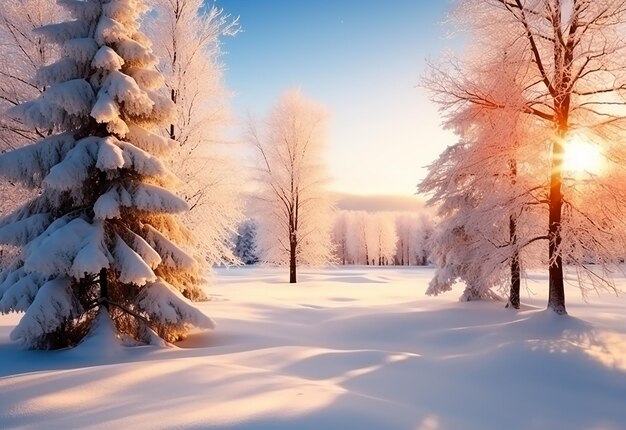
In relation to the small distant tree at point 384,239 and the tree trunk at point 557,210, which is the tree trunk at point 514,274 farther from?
the small distant tree at point 384,239

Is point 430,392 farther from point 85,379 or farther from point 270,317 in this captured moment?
point 270,317

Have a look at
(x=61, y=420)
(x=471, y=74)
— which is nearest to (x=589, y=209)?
(x=471, y=74)

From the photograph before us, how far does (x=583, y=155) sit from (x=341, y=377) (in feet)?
25.8

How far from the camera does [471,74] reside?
10.4 meters

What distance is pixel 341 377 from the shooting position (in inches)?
231

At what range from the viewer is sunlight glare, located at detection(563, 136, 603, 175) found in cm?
953

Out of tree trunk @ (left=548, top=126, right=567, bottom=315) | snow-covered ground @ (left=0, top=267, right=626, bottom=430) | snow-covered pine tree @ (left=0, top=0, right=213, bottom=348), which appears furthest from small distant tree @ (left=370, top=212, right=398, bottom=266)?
snow-covered pine tree @ (left=0, top=0, right=213, bottom=348)

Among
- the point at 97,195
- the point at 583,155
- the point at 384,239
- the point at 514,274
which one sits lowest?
the point at 514,274

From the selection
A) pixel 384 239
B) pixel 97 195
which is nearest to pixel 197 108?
pixel 97 195

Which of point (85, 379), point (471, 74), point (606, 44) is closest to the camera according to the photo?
point (85, 379)

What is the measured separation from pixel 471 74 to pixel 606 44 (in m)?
2.76

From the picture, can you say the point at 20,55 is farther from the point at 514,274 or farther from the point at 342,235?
the point at 342,235

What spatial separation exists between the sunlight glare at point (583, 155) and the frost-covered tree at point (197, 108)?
11102mm

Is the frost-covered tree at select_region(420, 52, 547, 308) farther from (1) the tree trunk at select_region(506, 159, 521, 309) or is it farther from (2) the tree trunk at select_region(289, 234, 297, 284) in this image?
(2) the tree trunk at select_region(289, 234, 297, 284)
